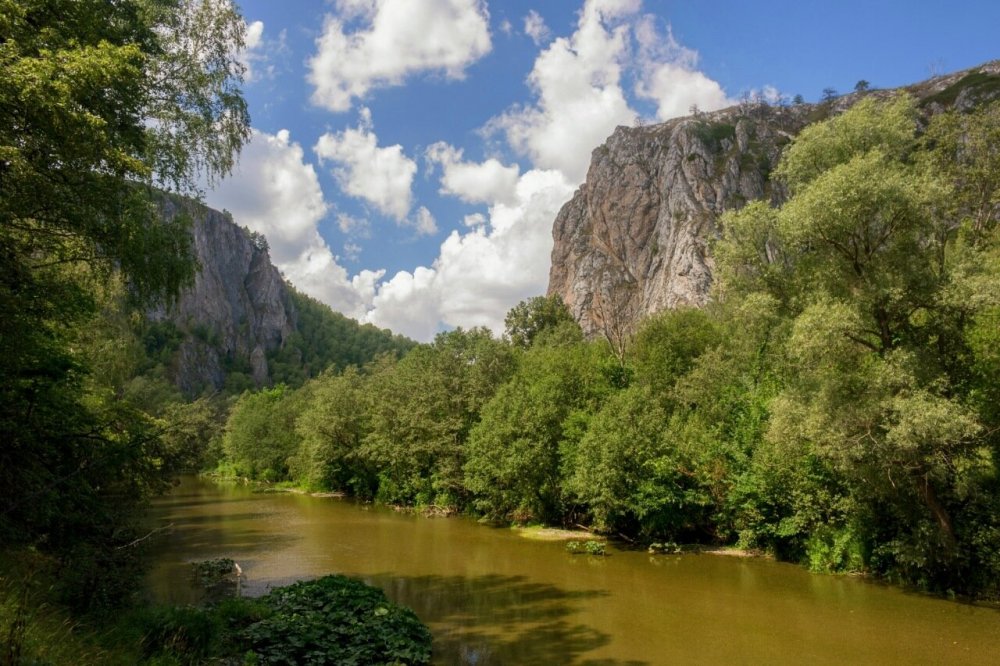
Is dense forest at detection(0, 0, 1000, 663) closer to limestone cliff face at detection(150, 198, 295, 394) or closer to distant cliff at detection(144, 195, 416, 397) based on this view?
distant cliff at detection(144, 195, 416, 397)

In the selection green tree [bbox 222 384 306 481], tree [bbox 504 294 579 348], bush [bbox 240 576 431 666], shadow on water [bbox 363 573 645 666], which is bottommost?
shadow on water [bbox 363 573 645 666]

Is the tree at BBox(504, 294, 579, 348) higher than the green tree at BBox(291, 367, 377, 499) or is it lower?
higher

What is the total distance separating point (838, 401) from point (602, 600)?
8641 mm

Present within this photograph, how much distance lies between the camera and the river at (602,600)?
12.8 metres

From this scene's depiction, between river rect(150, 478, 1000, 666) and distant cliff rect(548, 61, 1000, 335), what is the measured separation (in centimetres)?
5648

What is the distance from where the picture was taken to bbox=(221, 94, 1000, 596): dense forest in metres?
16.6

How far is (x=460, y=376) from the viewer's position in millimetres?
40312

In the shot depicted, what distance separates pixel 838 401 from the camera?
17094mm

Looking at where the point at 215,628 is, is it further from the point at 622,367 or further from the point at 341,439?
the point at 341,439

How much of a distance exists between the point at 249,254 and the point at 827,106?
431ft

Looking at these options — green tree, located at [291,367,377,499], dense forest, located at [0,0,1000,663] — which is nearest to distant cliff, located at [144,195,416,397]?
green tree, located at [291,367,377,499]

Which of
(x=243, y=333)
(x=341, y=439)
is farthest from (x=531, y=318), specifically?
(x=243, y=333)

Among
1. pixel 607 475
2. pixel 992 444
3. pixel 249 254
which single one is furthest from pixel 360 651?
pixel 249 254

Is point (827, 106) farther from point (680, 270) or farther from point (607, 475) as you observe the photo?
point (607, 475)
